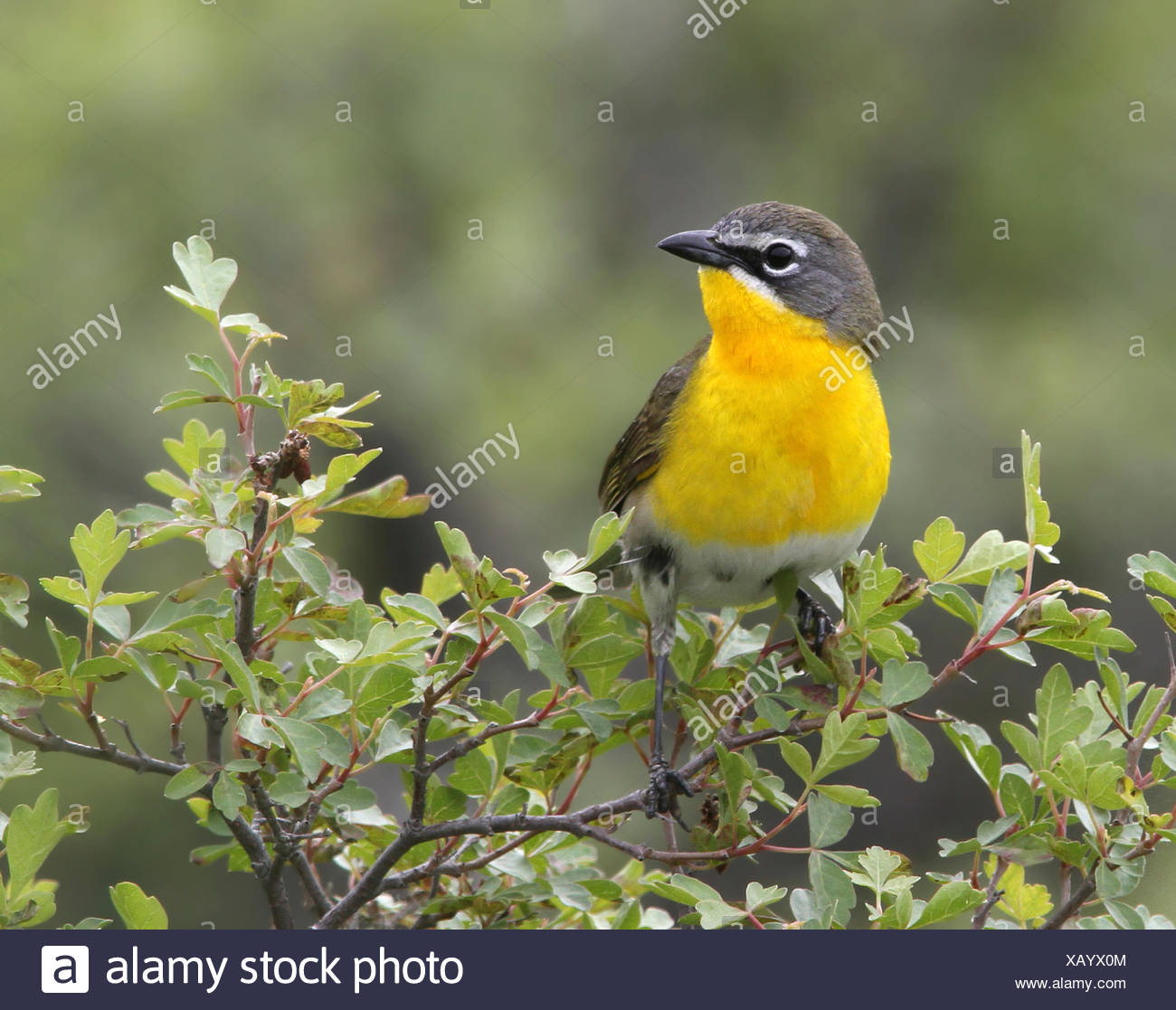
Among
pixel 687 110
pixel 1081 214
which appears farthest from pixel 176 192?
pixel 1081 214

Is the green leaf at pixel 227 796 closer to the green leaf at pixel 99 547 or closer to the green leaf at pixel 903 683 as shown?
the green leaf at pixel 99 547

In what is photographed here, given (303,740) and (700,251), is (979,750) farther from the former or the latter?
(700,251)

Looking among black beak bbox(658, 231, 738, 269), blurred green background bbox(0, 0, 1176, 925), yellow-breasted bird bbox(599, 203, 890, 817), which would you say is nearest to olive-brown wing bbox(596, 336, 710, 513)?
yellow-breasted bird bbox(599, 203, 890, 817)

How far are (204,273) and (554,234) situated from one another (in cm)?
512

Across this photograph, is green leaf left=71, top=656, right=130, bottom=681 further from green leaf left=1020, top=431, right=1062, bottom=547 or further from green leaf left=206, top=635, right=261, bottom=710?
green leaf left=1020, top=431, right=1062, bottom=547

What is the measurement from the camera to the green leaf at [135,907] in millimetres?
2721

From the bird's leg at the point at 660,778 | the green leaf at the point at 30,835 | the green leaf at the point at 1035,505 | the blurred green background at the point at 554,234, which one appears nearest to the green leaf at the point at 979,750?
the green leaf at the point at 1035,505

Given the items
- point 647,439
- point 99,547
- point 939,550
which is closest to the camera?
point 99,547

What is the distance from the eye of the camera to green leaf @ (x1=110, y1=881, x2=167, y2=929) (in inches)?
107

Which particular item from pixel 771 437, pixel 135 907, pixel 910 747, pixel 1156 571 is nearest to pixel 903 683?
pixel 910 747

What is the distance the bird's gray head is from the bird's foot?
5.20 ft

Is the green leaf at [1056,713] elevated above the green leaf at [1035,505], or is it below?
below

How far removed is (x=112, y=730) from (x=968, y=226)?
6258mm

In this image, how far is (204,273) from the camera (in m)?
2.80
